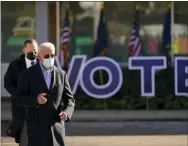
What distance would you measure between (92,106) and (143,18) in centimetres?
358

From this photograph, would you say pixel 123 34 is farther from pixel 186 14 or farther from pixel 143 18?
pixel 186 14

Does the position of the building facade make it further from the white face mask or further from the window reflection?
the white face mask

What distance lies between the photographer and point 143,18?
1462cm

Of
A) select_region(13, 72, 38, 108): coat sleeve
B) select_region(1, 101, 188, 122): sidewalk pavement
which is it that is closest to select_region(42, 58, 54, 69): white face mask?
select_region(13, 72, 38, 108): coat sleeve

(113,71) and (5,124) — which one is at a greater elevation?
(113,71)

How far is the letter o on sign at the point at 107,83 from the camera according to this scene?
40.3ft

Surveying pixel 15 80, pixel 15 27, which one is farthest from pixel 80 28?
pixel 15 80

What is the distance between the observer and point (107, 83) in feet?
40.6

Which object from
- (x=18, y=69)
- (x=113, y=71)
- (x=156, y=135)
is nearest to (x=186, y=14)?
(x=113, y=71)

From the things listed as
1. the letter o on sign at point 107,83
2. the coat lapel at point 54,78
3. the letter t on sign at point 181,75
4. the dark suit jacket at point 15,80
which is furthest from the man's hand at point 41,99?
the letter t on sign at point 181,75

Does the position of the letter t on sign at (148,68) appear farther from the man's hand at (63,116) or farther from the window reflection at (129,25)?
the man's hand at (63,116)

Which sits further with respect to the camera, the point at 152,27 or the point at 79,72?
the point at 152,27

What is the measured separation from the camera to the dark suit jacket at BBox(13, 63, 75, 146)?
5.36m

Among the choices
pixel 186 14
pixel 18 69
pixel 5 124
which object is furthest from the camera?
pixel 186 14
